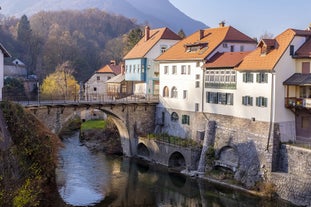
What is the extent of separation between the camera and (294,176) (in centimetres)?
3500

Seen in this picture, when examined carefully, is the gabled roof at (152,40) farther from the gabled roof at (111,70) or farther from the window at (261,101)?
the window at (261,101)

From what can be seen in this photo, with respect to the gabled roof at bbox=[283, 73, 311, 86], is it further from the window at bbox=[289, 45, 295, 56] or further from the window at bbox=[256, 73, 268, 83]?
the window at bbox=[289, 45, 295, 56]

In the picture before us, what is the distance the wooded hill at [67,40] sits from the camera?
324 feet

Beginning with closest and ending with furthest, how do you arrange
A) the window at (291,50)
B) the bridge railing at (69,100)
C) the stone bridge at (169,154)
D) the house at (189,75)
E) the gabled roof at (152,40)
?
the window at (291,50), the bridge railing at (69,100), the stone bridge at (169,154), the house at (189,75), the gabled roof at (152,40)

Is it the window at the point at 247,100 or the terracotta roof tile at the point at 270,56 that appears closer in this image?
the terracotta roof tile at the point at 270,56

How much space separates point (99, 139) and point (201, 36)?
18.6 m

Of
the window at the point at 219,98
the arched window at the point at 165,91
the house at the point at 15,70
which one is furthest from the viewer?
the house at the point at 15,70

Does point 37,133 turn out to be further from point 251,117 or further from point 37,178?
point 251,117

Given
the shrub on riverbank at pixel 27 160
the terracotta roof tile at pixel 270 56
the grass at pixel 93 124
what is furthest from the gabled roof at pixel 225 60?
the grass at pixel 93 124

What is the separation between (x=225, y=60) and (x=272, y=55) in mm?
6065

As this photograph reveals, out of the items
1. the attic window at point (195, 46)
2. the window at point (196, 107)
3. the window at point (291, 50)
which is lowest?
the window at point (196, 107)

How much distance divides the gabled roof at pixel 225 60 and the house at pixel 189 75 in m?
0.28

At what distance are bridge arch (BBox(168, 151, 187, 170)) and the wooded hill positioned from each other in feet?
183

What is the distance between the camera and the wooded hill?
98812mm
